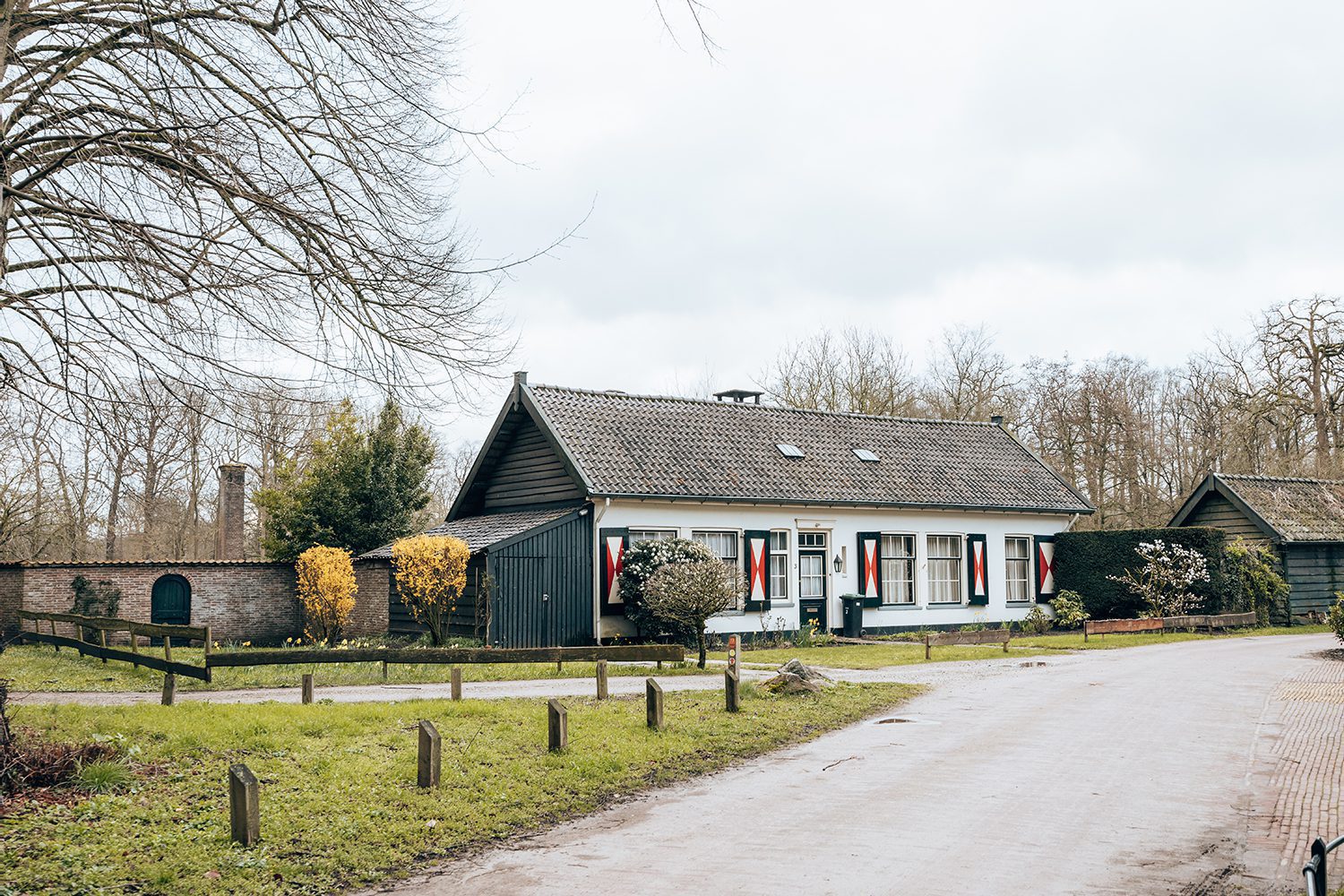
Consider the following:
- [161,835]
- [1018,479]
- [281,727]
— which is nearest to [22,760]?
[161,835]

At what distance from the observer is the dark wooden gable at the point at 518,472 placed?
2438 cm

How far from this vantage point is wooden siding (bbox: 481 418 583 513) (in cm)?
2448

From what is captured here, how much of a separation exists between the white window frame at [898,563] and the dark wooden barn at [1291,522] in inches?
350

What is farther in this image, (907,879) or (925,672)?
(925,672)

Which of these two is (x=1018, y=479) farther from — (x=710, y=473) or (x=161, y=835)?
(x=161, y=835)

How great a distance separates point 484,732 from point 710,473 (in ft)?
48.1

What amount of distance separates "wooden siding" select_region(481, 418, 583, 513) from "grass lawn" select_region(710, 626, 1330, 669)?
5.06 metres

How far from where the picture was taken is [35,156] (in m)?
7.93

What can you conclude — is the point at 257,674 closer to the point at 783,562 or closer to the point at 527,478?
the point at 527,478

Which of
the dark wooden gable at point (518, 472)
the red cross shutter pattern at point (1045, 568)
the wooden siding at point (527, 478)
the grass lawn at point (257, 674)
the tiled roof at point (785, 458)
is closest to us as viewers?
the grass lawn at point (257, 674)

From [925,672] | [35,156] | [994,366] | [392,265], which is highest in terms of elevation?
[994,366]

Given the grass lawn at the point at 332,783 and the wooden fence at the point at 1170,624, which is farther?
the wooden fence at the point at 1170,624

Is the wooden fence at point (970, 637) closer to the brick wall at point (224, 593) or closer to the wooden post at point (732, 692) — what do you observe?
the wooden post at point (732, 692)

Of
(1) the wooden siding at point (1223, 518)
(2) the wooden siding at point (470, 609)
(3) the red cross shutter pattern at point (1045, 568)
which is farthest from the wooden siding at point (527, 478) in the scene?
(1) the wooden siding at point (1223, 518)
